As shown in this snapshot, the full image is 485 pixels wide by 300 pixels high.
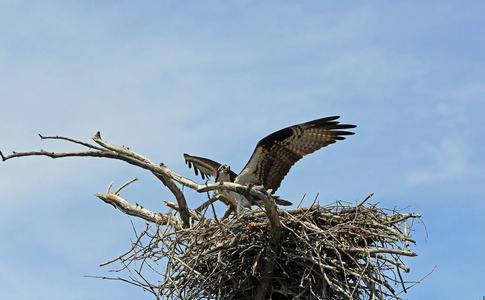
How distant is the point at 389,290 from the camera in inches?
268

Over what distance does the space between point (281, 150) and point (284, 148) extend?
0.17ft

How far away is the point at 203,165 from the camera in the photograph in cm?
1006

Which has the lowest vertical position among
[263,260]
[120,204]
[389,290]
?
[389,290]

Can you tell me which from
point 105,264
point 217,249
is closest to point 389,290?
point 217,249

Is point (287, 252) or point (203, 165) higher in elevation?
point (203, 165)

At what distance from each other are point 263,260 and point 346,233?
100 cm

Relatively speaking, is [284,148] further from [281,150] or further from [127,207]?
[127,207]

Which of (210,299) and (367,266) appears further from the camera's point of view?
(210,299)

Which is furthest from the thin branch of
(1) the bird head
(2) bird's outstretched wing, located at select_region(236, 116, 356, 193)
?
(2) bird's outstretched wing, located at select_region(236, 116, 356, 193)

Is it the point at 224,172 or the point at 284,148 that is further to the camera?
the point at 224,172

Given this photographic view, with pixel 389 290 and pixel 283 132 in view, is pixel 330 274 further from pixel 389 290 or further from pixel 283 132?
pixel 283 132

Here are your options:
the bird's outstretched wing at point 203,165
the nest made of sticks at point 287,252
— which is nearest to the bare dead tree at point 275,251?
the nest made of sticks at point 287,252

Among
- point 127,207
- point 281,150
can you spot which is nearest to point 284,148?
point 281,150

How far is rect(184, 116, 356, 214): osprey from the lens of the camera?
337 inches
